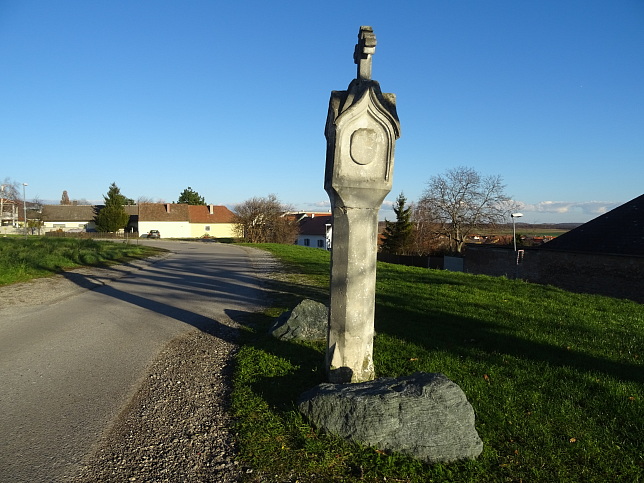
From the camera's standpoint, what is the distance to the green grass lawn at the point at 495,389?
338 centimetres

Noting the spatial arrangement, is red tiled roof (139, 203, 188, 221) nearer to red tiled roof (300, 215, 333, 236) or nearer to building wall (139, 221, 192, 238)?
building wall (139, 221, 192, 238)

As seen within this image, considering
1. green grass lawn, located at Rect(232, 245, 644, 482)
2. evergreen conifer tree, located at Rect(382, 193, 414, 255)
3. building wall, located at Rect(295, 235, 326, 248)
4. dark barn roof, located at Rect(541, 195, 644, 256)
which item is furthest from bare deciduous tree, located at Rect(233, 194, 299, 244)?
green grass lawn, located at Rect(232, 245, 644, 482)

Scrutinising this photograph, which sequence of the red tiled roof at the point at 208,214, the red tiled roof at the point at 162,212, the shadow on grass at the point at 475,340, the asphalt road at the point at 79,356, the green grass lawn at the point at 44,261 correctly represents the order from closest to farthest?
1. the asphalt road at the point at 79,356
2. the shadow on grass at the point at 475,340
3. the green grass lawn at the point at 44,261
4. the red tiled roof at the point at 162,212
5. the red tiled roof at the point at 208,214

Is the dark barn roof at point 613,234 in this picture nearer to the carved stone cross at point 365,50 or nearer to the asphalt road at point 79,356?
the asphalt road at point 79,356

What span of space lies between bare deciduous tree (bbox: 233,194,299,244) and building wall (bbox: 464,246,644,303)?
23.3 m

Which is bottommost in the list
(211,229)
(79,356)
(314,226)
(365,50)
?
(79,356)

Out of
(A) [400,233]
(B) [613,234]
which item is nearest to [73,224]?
(A) [400,233]

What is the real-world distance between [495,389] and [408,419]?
165 cm

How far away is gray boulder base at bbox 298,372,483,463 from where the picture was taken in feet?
11.5

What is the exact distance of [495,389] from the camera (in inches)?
186

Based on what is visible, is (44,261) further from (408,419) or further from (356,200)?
(408,419)

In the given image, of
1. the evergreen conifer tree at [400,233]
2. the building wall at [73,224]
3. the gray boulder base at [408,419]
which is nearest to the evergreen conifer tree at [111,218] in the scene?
the building wall at [73,224]

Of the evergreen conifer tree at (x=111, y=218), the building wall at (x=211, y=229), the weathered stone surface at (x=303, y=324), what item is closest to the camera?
the weathered stone surface at (x=303, y=324)

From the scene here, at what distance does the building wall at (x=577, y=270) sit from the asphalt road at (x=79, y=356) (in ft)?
54.2
